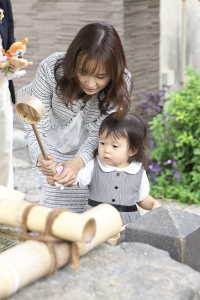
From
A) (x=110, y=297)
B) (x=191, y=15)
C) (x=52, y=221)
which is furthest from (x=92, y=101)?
(x=191, y=15)

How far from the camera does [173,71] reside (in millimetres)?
5254

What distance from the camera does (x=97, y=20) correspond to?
456 cm

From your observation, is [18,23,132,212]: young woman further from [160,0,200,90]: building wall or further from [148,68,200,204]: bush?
[160,0,200,90]: building wall

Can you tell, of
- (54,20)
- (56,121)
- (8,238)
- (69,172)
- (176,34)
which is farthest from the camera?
(176,34)

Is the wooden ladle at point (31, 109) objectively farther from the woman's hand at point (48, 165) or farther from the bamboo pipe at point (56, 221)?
the woman's hand at point (48, 165)

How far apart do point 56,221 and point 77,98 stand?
137 cm

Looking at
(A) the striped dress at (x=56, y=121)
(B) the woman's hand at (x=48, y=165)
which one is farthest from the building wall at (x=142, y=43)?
(B) the woman's hand at (x=48, y=165)

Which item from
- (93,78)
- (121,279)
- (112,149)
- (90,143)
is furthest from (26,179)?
(121,279)

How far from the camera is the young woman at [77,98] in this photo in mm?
2129

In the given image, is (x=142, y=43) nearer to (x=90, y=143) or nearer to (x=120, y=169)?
(x=90, y=143)

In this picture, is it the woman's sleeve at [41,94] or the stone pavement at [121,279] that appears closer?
the stone pavement at [121,279]

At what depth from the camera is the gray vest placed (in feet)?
7.77

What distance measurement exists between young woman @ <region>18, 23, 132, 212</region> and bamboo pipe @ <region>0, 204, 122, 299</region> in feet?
2.48

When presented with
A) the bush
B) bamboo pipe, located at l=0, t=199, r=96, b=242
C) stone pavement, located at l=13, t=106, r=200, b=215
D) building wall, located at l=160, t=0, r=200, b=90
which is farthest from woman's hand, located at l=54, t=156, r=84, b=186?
building wall, located at l=160, t=0, r=200, b=90
